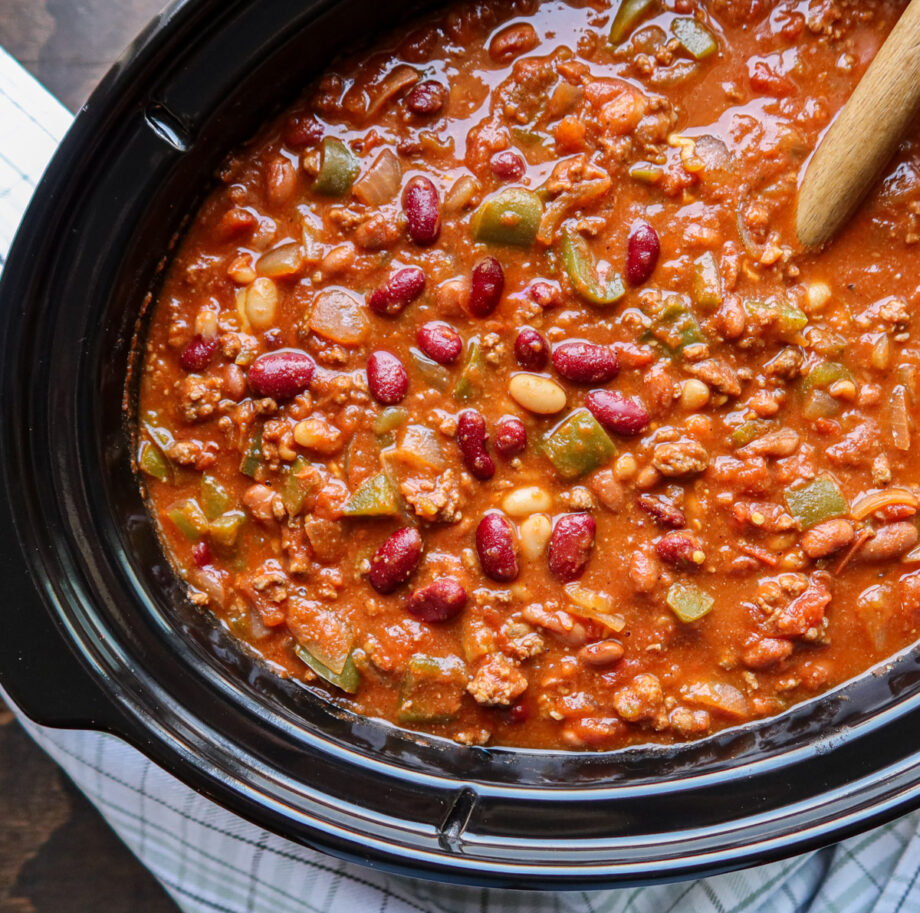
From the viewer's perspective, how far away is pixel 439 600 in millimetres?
2561

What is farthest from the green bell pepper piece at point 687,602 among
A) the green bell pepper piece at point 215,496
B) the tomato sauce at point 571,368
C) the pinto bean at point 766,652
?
the green bell pepper piece at point 215,496

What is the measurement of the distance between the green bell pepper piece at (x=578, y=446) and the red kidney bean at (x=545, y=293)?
32cm

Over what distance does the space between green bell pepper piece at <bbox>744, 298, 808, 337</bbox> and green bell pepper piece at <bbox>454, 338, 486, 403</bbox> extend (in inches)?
30.7

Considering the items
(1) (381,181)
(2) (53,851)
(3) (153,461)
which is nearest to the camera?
(1) (381,181)

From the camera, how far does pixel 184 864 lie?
2.93 m

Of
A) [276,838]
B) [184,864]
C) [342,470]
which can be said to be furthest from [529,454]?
[184,864]

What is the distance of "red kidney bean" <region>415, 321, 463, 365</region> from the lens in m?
2.54

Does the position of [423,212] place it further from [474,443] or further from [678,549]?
[678,549]

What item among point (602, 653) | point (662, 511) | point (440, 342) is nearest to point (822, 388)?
point (662, 511)

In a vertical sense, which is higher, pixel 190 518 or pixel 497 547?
pixel 497 547

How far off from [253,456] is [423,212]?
878mm

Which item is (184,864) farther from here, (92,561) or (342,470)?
(342,470)

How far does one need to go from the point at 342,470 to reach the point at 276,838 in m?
1.23

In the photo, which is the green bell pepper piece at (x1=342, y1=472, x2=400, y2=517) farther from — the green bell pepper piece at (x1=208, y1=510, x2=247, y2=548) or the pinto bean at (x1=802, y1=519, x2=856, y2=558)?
the pinto bean at (x1=802, y1=519, x2=856, y2=558)
